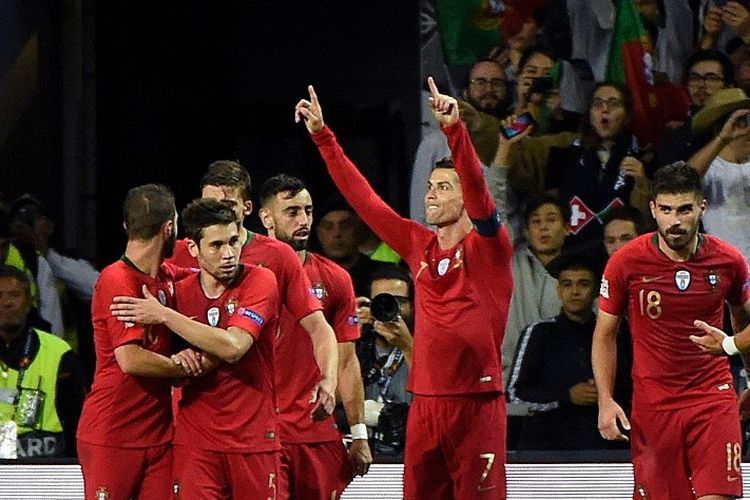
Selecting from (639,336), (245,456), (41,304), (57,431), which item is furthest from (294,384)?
(41,304)

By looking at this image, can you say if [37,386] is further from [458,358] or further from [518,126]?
[458,358]

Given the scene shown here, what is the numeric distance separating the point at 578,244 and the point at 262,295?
347 centimetres

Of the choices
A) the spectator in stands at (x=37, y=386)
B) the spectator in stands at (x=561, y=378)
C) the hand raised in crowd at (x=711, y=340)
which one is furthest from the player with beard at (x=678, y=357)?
the spectator in stands at (x=37, y=386)

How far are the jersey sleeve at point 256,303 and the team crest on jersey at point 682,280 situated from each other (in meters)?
1.67

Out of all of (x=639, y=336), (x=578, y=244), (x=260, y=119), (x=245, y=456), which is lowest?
(x=245, y=456)

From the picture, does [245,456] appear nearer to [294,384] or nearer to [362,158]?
[294,384]

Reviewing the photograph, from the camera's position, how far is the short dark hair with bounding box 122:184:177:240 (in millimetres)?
5535

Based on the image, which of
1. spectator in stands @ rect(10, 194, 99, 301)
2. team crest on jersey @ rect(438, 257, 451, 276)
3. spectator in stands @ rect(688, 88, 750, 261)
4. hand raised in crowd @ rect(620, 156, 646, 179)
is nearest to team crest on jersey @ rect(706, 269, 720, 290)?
team crest on jersey @ rect(438, 257, 451, 276)

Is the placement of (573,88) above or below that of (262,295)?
above

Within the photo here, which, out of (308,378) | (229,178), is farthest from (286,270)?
(308,378)

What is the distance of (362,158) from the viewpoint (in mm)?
9047

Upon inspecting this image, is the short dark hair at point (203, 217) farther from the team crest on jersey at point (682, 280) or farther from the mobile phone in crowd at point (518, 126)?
the mobile phone in crowd at point (518, 126)

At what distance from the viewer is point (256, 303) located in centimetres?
554

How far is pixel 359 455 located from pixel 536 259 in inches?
101
